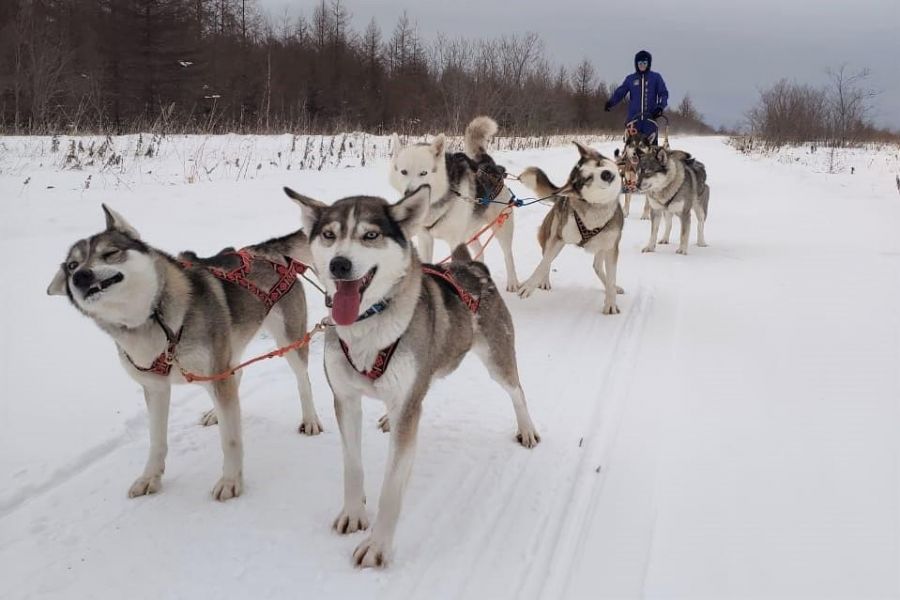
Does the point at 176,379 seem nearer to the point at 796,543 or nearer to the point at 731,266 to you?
the point at 796,543

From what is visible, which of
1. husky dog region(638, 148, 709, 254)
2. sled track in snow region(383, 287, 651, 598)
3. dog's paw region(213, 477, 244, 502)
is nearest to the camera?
sled track in snow region(383, 287, 651, 598)

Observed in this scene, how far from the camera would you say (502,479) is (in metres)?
2.81

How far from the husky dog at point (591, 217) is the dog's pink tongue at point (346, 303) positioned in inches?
124

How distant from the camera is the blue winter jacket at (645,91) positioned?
9492 millimetres

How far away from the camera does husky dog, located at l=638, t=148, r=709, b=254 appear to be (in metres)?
7.79

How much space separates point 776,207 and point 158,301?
11.4 meters

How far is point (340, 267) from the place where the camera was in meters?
2.05

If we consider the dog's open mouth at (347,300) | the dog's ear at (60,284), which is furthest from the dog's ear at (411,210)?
the dog's ear at (60,284)

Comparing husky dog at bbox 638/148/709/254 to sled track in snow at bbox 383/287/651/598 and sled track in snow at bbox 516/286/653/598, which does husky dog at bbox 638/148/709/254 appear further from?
sled track in snow at bbox 383/287/651/598

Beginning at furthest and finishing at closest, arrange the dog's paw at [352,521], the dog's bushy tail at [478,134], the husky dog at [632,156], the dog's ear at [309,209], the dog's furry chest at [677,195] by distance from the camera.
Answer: the husky dog at [632,156], the dog's furry chest at [677,195], the dog's bushy tail at [478,134], the dog's paw at [352,521], the dog's ear at [309,209]

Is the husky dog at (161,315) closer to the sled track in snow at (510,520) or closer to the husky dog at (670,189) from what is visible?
the sled track in snow at (510,520)

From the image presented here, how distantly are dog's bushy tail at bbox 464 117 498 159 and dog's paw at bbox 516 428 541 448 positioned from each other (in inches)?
154

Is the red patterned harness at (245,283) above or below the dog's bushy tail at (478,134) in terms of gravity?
below

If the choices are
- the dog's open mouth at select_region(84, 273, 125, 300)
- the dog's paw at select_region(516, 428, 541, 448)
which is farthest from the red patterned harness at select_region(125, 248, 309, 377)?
the dog's paw at select_region(516, 428, 541, 448)
